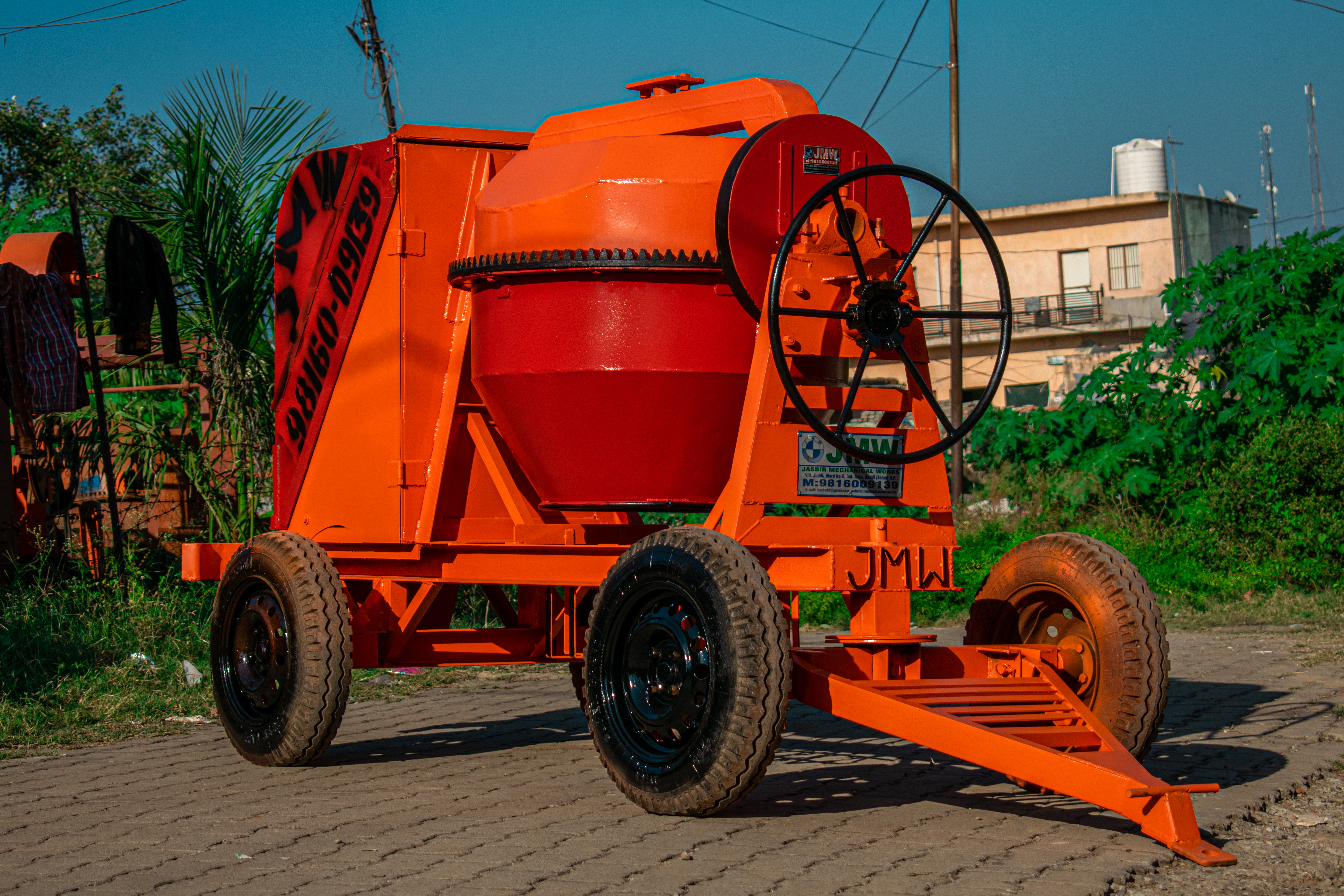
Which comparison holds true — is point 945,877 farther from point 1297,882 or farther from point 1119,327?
point 1119,327

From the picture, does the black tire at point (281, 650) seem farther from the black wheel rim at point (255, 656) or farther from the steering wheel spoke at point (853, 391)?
the steering wheel spoke at point (853, 391)

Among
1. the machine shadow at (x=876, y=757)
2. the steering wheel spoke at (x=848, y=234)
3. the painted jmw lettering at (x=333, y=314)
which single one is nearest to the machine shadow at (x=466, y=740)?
the machine shadow at (x=876, y=757)

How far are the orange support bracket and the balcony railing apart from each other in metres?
35.4

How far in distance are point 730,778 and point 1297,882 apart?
5.51ft

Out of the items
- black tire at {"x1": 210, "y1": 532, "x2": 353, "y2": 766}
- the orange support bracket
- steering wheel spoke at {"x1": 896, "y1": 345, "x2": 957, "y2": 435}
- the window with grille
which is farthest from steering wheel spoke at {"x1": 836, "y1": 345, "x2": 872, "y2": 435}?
the window with grille

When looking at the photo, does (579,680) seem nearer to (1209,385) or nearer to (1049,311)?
(1209,385)

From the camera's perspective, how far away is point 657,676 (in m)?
4.86

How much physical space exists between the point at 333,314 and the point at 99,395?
396 centimetres

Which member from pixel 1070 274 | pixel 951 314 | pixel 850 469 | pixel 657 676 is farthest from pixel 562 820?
pixel 1070 274

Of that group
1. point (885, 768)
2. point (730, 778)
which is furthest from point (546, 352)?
point (885, 768)

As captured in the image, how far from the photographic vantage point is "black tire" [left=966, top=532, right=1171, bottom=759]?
509 centimetres

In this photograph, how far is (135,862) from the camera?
14.1 ft

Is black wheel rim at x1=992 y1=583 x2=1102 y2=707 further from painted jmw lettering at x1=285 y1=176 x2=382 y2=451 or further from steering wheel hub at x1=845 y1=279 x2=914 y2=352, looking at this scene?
painted jmw lettering at x1=285 y1=176 x2=382 y2=451

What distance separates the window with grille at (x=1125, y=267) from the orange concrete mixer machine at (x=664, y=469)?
37471 mm
